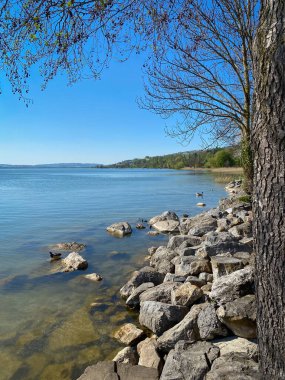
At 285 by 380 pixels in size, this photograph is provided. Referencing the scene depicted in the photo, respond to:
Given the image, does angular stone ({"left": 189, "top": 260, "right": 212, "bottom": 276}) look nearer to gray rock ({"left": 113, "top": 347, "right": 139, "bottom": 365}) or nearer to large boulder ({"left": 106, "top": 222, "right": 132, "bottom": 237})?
gray rock ({"left": 113, "top": 347, "right": 139, "bottom": 365})

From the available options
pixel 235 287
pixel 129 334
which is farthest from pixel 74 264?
pixel 235 287

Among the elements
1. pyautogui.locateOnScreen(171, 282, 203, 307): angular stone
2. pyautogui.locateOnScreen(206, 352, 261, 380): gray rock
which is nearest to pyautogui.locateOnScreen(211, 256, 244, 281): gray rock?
pyautogui.locateOnScreen(171, 282, 203, 307): angular stone

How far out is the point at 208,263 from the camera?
7012 millimetres

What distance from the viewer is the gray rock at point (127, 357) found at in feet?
15.0

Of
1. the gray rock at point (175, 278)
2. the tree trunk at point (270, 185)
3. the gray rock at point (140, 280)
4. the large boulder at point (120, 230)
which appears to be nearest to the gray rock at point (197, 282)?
the gray rock at point (175, 278)

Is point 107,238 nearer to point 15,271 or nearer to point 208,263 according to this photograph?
point 15,271

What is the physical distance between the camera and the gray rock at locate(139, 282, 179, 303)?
603 cm

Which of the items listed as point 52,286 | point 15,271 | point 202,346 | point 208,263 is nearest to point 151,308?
point 202,346

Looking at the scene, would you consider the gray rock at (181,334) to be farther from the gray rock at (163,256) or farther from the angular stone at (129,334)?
the gray rock at (163,256)

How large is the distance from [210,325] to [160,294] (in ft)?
5.51

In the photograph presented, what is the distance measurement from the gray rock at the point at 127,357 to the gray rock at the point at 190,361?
2.66 feet

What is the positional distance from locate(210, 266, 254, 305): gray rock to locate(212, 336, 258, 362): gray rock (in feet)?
1.84

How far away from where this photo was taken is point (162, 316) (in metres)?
5.25

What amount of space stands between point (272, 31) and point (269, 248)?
79.1 inches
